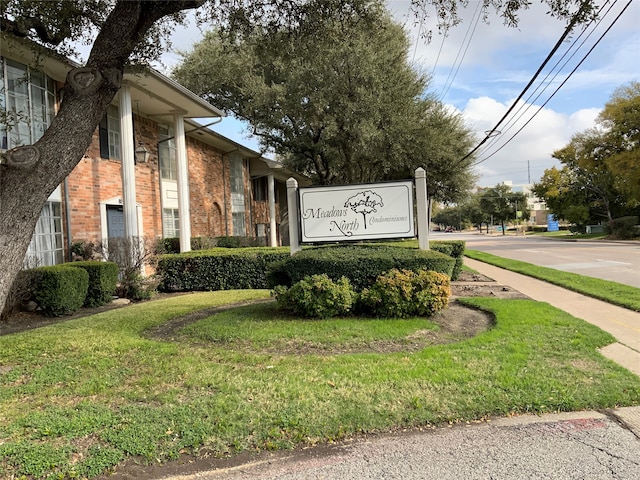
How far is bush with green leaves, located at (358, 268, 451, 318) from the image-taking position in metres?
6.73

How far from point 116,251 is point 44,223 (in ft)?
5.39

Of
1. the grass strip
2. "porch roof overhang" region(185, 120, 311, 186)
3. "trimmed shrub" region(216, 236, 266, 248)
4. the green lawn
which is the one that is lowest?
the grass strip

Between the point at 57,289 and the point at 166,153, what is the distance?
28.0ft

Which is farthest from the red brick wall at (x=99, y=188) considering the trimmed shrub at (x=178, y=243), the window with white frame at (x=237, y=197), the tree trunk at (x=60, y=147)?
the window with white frame at (x=237, y=197)

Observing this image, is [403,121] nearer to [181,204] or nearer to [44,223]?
[181,204]

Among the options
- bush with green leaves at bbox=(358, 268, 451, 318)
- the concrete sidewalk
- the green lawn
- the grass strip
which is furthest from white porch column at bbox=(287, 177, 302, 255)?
the grass strip

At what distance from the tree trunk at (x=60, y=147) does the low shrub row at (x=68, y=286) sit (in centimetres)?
462

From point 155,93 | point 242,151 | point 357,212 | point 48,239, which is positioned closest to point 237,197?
point 242,151

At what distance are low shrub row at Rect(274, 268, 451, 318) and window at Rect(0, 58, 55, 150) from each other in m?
6.47

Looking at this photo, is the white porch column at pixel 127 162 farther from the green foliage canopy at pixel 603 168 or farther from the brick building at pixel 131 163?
the green foliage canopy at pixel 603 168

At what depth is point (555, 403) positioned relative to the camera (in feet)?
12.2

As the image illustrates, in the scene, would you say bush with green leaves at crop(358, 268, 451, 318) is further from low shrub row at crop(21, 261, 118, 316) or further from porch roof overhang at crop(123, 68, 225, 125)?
porch roof overhang at crop(123, 68, 225, 125)

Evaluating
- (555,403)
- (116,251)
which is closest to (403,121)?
(116,251)

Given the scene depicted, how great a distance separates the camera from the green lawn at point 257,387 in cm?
327
